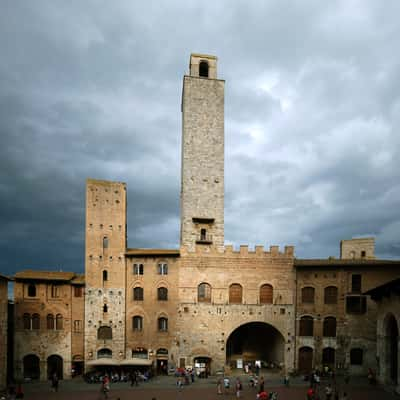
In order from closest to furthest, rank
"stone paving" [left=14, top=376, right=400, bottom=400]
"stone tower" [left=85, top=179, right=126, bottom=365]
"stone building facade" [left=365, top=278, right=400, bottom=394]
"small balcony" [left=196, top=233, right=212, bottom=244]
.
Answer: "stone paving" [left=14, top=376, right=400, bottom=400] < "stone building facade" [left=365, top=278, right=400, bottom=394] < "stone tower" [left=85, top=179, right=126, bottom=365] < "small balcony" [left=196, top=233, right=212, bottom=244]

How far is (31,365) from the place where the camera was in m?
32.7

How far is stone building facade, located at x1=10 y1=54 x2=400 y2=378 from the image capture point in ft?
109

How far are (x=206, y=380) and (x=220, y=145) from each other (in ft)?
84.3

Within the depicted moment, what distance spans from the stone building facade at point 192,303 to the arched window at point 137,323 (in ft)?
0.35

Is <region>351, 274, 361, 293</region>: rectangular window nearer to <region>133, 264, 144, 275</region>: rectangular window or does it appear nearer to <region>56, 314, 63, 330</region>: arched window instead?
<region>133, 264, 144, 275</region>: rectangular window

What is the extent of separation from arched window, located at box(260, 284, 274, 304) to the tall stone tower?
6700 millimetres

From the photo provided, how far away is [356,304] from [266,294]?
9.41 metres

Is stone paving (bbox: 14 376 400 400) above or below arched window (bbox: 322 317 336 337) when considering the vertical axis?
below

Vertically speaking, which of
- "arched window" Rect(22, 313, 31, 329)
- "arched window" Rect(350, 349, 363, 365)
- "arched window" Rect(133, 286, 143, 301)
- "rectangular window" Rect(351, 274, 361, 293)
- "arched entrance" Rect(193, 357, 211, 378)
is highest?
"rectangular window" Rect(351, 274, 361, 293)

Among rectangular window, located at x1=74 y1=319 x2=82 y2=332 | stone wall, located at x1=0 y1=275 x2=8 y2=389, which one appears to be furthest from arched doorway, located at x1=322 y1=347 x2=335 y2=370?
stone wall, located at x1=0 y1=275 x2=8 y2=389

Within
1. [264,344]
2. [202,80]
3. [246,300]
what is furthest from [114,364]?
[202,80]

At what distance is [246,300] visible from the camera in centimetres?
3403

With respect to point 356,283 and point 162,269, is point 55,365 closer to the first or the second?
point 162,269

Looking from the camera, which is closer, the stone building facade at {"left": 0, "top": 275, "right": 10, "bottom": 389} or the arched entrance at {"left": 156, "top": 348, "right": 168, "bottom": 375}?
the stone building facade at {"left": 0, "top": 275, "right": 10, "bottom": 389}
